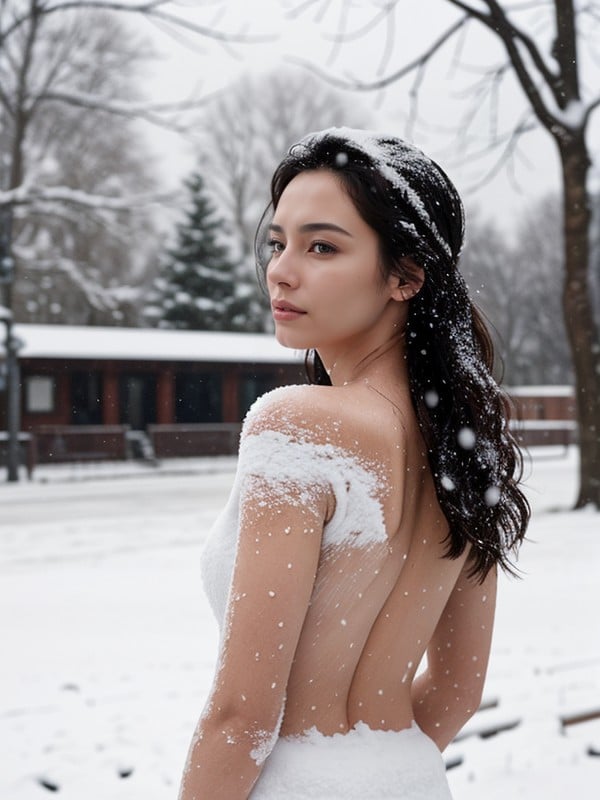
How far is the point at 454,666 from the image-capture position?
52.4 inches

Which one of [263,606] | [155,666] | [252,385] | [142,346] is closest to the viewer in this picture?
[263,606]

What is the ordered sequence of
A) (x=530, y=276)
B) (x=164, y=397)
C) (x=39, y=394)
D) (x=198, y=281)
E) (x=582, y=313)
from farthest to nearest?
(x=530, y=276) < (x=198, y=281) < (x=164, y=397) < (x=39, y=394) < (x=582, y=313)

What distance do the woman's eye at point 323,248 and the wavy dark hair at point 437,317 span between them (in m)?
0.06

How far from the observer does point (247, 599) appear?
3.16ft

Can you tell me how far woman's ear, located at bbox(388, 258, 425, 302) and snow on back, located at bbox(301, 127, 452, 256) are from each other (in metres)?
0.05

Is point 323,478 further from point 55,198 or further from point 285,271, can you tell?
point 55,198

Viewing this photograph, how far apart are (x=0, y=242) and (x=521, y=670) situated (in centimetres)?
1291

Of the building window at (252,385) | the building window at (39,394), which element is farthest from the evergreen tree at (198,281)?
the building window at (39,394)

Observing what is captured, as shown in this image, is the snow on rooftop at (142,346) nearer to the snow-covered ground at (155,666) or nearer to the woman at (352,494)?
the snow-covered ground at (155,666)

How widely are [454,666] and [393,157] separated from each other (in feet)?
2.44

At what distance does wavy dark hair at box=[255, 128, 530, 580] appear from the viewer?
1.09m

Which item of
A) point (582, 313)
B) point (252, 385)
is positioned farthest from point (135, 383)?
point (582, 313)

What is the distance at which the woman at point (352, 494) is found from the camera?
0.97 metres

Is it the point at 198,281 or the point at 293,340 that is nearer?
the point at 293,340
